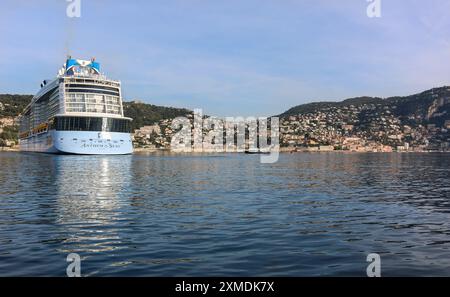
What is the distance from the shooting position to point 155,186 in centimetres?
4331

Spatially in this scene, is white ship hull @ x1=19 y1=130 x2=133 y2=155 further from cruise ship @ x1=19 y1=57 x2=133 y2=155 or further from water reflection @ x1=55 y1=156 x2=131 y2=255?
water reflection @ x1=55 y1=156 x2=131 y2=255

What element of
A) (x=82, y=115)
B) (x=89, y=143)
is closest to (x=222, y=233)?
(x=89, y=143)

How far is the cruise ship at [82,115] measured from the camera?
381 ft

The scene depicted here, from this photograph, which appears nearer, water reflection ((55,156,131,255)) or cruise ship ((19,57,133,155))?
water reflection ((55,156,131,255))

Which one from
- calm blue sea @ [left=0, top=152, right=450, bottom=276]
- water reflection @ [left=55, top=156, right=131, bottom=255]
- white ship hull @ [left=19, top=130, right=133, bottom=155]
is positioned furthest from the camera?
white ship hull @ [left=19, top=130, right=133, bottom=155]

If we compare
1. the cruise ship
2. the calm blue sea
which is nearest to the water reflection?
the calm blue sea

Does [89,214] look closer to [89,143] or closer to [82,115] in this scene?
[89,143]

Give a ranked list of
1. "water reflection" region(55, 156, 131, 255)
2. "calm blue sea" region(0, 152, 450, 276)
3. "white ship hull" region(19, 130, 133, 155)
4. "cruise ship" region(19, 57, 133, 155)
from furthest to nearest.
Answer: "cruise ship" region(19, 57, 133, 155), "white ship hull" region(19, 130, 133, 155), "water reflection" region(55, 156, 131, 255), "calm blue sea" region(0, 152, 450, 276)

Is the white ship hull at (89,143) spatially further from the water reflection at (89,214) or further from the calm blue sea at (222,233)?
the calm blue sea at (222,233)

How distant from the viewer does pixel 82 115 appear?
392 ft

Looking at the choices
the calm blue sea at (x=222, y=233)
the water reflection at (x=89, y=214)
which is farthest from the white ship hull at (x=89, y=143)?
the calm blue sea at (x=222, y=233)

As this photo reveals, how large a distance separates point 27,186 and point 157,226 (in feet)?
80.6

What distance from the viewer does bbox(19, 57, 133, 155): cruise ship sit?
116 meters
